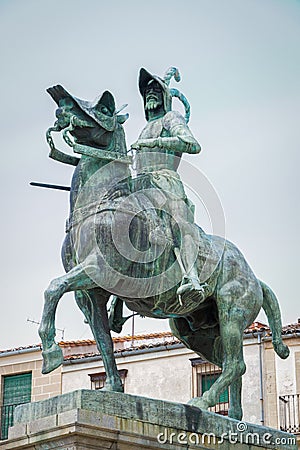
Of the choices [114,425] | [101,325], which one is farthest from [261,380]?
[114,425]

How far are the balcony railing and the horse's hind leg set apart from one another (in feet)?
58.7

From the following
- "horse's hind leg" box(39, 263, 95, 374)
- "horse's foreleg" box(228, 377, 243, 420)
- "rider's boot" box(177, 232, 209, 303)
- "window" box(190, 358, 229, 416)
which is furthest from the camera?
"window" box(190, 358, 229, 416)

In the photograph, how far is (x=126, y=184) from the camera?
42.1 feet

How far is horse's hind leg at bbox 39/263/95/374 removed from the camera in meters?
12.0

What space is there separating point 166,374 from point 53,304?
19456 millimetres

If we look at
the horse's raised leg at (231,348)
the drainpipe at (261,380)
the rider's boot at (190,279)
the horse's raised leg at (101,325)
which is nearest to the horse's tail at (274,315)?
the horse's raised leg at (231,348)

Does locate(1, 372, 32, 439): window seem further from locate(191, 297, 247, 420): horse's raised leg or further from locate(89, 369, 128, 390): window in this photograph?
locate(191, 297, 247, 420): horse's raised leg

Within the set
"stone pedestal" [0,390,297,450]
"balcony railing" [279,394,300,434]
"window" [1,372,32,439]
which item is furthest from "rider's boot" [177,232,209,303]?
"window" [1,372,32,439]

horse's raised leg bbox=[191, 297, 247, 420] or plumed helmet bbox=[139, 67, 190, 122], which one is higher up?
plumed helmet bbox=[139, 67, 190, 122]

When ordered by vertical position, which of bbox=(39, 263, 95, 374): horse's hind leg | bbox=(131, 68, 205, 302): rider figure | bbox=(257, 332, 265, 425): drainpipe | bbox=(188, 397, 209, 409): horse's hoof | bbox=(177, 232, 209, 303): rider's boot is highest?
bbox=(257, 332, 265, 425): drainpipe

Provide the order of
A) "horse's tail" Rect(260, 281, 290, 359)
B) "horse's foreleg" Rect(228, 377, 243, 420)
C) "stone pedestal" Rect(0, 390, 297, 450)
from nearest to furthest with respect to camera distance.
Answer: "stone pedestal" Rect(0, 390, 297, 450)
"horse's foreleg" Rect(228, 377, 243, 420)
"horse's tail" Rect(260, 281, 290, 359)

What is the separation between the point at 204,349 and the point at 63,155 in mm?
2605

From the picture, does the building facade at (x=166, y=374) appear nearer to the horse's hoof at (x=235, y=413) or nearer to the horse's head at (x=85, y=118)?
the horse's hoof at (x=235, y=413)

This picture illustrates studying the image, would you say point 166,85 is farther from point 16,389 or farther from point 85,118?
point 16,389
